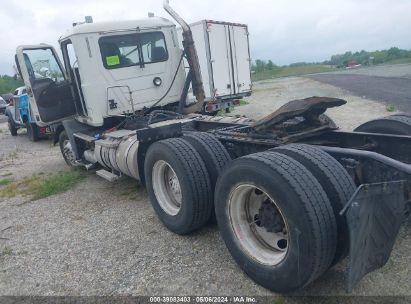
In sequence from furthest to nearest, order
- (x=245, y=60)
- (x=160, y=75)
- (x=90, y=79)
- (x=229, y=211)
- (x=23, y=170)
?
(x=245, y=60), (x=23, y=170), (x=160, y=75), (x=90, y=79), (x=229, y=211)

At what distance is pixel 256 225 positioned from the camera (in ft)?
10.7

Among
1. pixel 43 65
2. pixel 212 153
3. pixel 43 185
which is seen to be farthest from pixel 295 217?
pixel 43 65

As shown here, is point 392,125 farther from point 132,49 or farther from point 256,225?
point 132,49

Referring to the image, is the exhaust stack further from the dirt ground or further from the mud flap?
the mud flap

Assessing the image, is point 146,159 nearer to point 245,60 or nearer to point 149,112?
point 149,112

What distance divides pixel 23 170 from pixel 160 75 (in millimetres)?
4394

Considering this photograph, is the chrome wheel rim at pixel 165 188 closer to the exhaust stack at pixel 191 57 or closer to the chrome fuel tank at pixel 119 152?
the chrome fuel tank at pixel 119 152

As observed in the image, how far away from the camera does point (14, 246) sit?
450 centimetres

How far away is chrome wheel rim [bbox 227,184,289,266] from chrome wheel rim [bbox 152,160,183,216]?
1.29 m

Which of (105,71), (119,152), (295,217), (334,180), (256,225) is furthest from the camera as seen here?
(105,71)

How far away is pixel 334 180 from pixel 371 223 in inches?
16.4

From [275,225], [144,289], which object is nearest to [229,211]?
[275,225]

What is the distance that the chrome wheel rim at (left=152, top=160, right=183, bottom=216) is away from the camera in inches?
174

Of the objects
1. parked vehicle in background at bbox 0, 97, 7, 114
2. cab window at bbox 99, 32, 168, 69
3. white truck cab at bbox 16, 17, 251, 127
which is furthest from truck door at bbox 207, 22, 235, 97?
parked vehicle in background at bbox 0, 97, 7, 114
